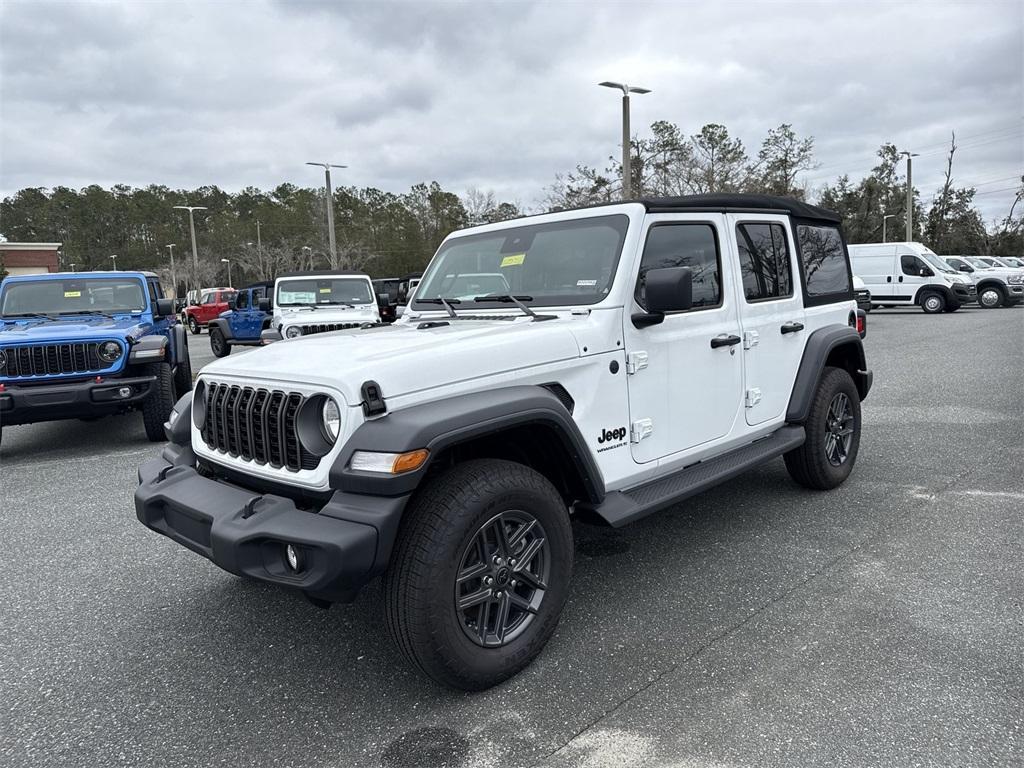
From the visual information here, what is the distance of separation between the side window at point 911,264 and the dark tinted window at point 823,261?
805 inches

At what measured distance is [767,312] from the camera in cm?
421

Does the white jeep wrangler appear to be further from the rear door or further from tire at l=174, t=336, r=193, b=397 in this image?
tire at l=174, t=336, r=193, b=397

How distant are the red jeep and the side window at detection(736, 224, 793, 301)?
24638mm

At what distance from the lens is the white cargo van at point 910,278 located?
22.1 meters

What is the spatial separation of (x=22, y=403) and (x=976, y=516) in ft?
24.6

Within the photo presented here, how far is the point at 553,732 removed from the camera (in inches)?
95.7

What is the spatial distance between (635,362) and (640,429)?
316 mm

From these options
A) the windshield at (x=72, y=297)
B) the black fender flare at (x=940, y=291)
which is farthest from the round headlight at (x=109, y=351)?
the black fender flare at (x=940, y=291)

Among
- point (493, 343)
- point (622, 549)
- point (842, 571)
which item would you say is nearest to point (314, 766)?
point (493, 343)

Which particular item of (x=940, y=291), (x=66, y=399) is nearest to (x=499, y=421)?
(x=66, y=399)

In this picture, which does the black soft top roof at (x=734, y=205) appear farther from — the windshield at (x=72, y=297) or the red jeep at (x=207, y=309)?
the red jeep at (x=207, y=309)

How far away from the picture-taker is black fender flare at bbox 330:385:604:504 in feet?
7.73

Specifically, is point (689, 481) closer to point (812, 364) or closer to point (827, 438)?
point (812, 364)

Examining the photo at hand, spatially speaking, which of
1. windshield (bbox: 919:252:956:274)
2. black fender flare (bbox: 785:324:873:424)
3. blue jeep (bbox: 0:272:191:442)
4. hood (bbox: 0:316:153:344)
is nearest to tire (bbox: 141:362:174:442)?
blue jeep (bbox: 0:272:191:442)
